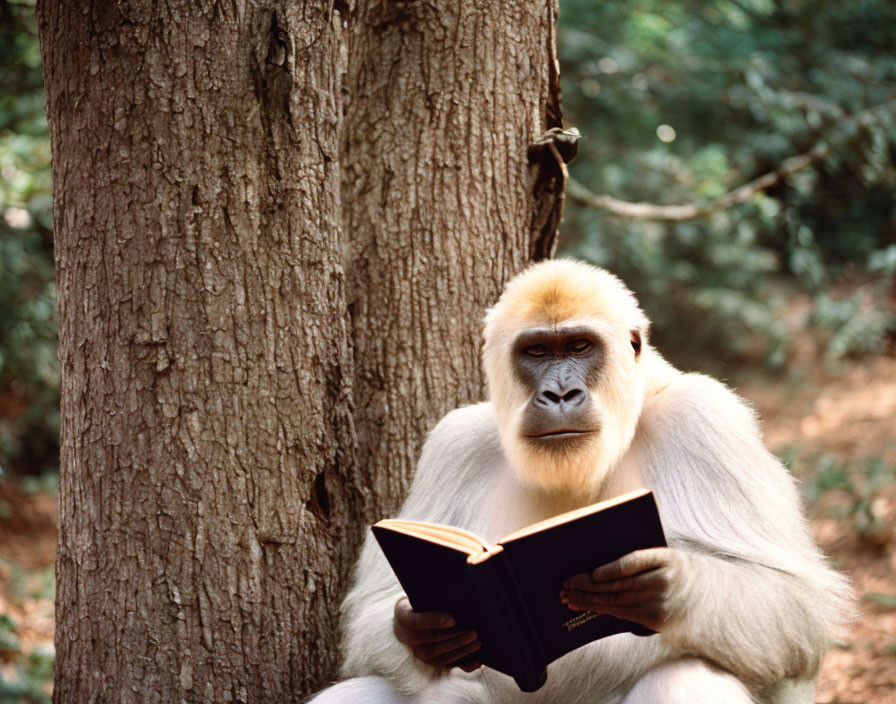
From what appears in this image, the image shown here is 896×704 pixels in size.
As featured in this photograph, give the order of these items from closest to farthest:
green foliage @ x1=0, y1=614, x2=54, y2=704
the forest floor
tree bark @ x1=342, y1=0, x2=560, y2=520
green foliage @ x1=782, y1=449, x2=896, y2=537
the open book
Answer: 1. the open book
2. tree bark @ x1=342, y1=0, x2=560, y2=520
3. green foliage @ x1=0, y1=614, x2=54, y2=704
4. the forest floor
5. green foliage @ x1=782, y1=449, x2=896, y2=537

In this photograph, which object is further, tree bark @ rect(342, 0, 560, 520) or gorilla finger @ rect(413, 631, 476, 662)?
tree bark @ rect(342, 0, 560, 520)

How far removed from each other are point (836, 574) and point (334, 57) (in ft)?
8.43

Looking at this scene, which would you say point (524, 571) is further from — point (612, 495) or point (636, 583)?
point (612, 495)

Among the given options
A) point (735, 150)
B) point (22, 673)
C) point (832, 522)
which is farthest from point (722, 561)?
point (735, 150)

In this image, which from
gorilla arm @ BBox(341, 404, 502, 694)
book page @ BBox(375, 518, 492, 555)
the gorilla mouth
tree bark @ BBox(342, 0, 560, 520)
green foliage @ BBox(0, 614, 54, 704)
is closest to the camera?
book page @ BBox(375, 518, 492, 555)

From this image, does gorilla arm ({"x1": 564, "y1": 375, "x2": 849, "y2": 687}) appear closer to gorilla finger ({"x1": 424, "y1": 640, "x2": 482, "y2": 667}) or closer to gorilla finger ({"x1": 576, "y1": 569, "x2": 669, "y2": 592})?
gorilla finger ({"x1": 576, "y1": 569, "x2": 669, "y2": 592})

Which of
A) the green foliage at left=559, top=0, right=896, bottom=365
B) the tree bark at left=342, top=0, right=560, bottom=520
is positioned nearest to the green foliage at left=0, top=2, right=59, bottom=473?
the tree bark at left=342, top=0, right=560, bottom=520

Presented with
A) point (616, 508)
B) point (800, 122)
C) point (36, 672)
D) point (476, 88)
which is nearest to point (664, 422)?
point (616, 508)

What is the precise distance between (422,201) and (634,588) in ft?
6.75

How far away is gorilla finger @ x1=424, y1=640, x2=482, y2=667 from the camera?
289 cm

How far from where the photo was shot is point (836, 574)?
317 centimetres

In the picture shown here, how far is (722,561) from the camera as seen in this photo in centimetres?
298

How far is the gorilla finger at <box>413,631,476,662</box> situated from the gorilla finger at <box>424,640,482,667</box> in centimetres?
1

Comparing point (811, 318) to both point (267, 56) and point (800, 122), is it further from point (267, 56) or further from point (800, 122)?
point (267, 56)
